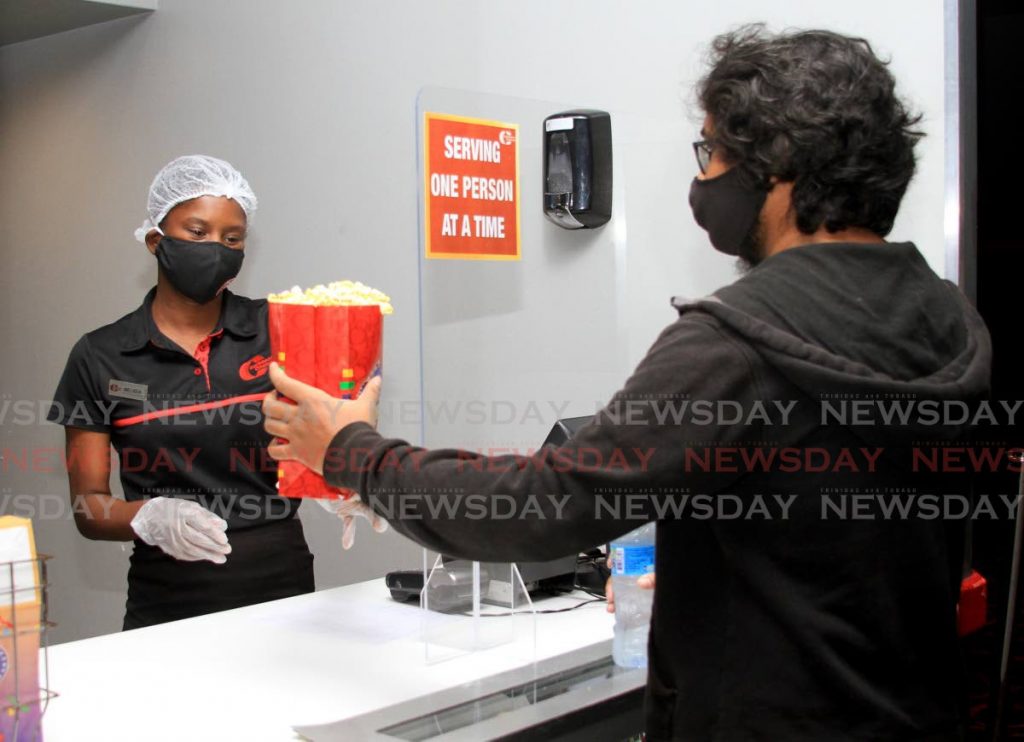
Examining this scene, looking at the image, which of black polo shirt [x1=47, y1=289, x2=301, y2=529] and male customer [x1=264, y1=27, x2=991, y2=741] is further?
black polo shirt [x1=47, y1=289, x2=301, y2=529]

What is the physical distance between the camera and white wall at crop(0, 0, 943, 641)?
2.43 metres

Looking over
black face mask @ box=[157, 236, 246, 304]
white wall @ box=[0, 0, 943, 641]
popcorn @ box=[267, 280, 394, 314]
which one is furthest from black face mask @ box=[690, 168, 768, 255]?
black face mask @ box=[157, 236, 246, 304]

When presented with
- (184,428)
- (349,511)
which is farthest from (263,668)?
(184,428)

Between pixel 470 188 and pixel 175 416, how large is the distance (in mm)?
1001

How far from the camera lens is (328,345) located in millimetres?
1400

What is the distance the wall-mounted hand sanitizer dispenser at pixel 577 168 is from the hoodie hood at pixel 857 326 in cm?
110

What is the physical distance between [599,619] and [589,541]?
904mm

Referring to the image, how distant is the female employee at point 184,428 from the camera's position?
2.42m

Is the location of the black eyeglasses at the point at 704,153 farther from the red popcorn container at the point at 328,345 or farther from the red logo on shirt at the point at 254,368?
the red logo on shirt at the point at 254,368

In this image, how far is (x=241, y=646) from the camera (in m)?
1.82

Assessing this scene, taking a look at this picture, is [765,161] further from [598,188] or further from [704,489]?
[598,188]

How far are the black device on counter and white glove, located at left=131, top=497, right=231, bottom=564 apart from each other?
36cm

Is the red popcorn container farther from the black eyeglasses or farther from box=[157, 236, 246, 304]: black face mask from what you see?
box=[157, 236, 246, 304]: black face mask

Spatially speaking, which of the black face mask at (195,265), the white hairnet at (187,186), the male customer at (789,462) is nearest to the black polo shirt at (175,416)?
the black face mask at (195,265)
